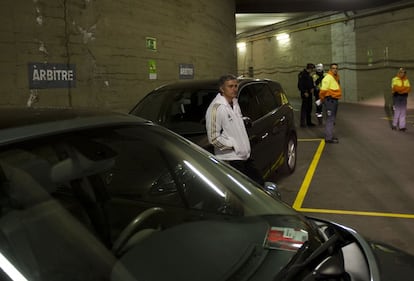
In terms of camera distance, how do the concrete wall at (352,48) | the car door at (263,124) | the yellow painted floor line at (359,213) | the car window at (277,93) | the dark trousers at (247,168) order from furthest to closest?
the concrete wall at (352,48), the car window at (277,93), the car door at (263,124), the yellow painted floor line at (359,213), the dark trousers at (247,168)

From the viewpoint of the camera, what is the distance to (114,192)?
2.69m

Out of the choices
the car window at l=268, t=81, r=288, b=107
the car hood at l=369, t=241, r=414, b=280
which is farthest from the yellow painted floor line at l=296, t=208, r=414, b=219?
the car hood at l=369, t=241, r=414, b=280

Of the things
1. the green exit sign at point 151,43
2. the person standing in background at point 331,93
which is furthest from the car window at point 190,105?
the person standing in background at point 331,93

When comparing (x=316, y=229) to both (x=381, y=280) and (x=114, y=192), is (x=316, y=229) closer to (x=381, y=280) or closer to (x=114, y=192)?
(x=381, y=280)

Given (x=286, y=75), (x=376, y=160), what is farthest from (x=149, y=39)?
(x=286, y=75)

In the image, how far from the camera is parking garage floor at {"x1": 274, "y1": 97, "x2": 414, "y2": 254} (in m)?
5.23

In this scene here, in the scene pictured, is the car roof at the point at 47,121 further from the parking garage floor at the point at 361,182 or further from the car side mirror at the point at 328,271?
the parking garage floor at the point at 361,182

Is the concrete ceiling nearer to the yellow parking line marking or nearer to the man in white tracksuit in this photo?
the yellow parking line marking

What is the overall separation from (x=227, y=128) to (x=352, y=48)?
63.0ft

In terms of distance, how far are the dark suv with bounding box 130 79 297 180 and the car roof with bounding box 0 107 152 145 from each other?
310 centimetres

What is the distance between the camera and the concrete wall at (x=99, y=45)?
642 cm

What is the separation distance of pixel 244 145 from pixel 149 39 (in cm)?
530

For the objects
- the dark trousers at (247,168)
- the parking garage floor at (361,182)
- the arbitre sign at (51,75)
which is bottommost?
the parking garage floor at (361,182)

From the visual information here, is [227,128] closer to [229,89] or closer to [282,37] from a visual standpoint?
[229,89]
